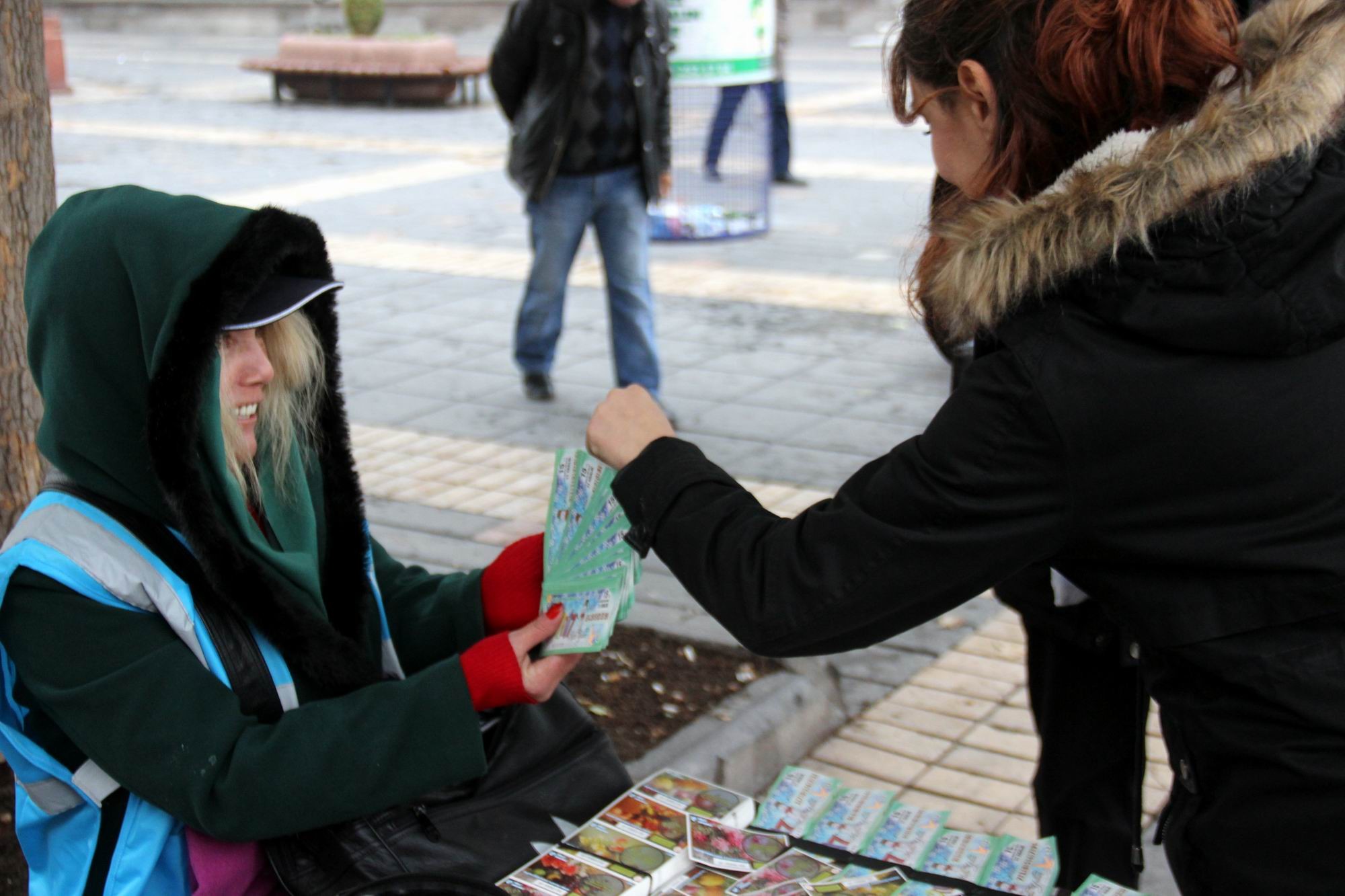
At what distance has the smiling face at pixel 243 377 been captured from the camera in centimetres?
199

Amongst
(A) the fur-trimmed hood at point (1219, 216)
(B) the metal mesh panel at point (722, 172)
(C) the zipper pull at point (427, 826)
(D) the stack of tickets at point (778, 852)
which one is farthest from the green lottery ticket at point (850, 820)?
(B) the metal mesh panel at point (722, 172)

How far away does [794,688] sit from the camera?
3600 mm

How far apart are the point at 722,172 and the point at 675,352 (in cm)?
357

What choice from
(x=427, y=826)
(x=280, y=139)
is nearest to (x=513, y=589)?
(x=427, y=826)

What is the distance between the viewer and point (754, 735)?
339 cm

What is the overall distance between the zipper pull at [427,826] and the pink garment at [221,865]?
0.71 feet

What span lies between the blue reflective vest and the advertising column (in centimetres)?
748

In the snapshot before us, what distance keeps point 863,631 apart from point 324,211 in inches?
358

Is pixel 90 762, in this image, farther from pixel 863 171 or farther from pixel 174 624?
pixel 863 171

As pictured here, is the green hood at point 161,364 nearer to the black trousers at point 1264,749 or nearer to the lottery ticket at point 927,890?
the lottery ticket at point 927,890

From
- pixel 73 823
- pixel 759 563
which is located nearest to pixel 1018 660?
pixel 759 563

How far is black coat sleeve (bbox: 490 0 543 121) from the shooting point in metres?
5.98

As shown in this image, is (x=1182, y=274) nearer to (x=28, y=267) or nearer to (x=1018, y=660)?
(x=28, y=267)

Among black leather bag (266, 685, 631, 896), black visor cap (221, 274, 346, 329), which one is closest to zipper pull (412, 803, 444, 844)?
black leather bag (266, 685, 631, 896)
